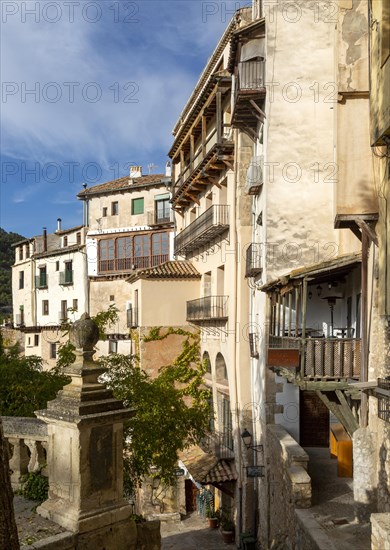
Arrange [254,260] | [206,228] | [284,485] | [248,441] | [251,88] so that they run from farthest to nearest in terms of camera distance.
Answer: [206,228] < [248,441] < [254,260] < [251,88] < [284,485]

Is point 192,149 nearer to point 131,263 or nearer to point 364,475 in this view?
point 131,263

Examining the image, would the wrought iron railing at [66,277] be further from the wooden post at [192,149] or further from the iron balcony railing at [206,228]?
the wooden post at [192,149]

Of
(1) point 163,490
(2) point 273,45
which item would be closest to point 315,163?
(2) point 273,45

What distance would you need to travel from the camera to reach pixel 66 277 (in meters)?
47.7

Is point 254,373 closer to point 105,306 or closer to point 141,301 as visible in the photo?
point 141,301

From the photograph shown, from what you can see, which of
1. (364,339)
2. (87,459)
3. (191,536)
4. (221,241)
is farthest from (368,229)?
(191,536)

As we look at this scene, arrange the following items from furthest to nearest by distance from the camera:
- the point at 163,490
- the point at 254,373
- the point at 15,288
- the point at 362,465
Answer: the point at 15,288, the point at 163,490, the point at 254,373, the point at 362,465

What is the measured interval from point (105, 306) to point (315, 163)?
27802 mm

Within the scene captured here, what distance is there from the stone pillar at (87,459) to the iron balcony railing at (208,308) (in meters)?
17.4

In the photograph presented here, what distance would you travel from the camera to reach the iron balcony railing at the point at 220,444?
24091 millimetres

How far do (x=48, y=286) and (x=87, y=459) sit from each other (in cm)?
4554

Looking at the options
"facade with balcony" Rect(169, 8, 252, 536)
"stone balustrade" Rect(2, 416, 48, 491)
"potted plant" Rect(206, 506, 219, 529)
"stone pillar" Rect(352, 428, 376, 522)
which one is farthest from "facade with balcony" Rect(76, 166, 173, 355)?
"stone balustrade" Rect(2, 416, 48, 491)

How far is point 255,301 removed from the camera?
71.3 feet

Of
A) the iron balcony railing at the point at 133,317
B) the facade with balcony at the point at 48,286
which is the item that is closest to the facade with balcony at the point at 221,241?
the iron balcony railing at the point at 133,317
